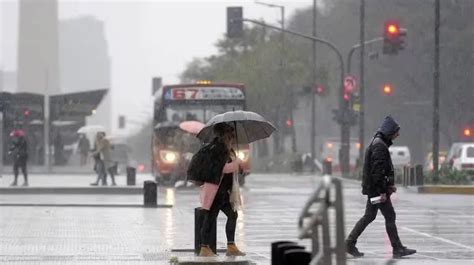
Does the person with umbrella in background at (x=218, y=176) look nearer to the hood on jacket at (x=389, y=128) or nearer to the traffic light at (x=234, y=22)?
the hood on jacket at (x=389, y=128)

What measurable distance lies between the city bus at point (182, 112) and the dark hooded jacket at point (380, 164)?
21.7m

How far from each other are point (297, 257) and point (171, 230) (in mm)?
11487

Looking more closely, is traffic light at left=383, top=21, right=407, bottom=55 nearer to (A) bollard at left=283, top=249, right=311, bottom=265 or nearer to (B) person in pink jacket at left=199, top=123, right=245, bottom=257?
(B) person in pink jacket at left=199, top=123, right=245, bottom=257

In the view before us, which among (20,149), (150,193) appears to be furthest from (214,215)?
(20,149)

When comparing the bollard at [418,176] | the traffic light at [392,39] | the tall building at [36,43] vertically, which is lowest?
the bollard at [418,176]

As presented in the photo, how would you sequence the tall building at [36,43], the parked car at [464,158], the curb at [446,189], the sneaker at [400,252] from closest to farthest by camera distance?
the sneaker at [400,252]
the curb at [446,189]
the parked car at [464,158]
the tall building at [36,43]

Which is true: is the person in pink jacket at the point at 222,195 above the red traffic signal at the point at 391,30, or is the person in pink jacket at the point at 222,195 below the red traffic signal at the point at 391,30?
below

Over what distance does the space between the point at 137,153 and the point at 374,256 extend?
13253cm

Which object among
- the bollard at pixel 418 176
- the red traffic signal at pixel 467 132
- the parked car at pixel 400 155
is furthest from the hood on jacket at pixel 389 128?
the red traffic signal at pixel 467 132

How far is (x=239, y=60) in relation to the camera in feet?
260

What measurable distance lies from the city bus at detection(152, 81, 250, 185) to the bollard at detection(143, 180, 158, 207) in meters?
10.6

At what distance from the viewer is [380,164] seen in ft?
53.9

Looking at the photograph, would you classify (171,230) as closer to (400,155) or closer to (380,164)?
(380,164)

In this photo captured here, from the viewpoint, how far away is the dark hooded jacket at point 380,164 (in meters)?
16.4
